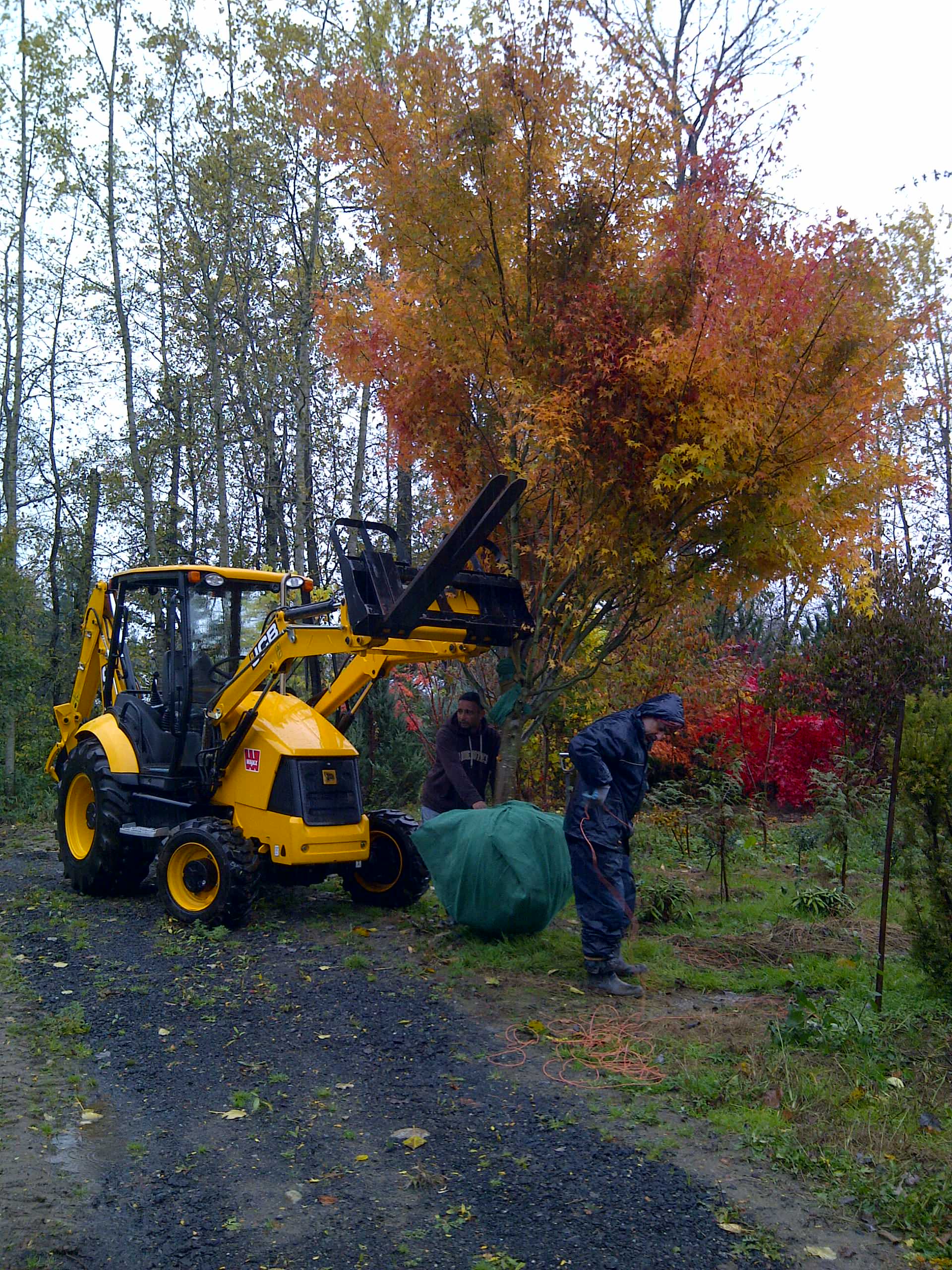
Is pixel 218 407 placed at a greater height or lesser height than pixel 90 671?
greater

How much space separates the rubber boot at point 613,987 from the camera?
6293 mm

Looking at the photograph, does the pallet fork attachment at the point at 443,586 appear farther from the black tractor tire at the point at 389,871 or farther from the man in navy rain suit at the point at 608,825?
the black tractor tire at the point at 389,871

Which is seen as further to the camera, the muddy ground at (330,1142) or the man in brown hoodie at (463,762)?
the man in brown hoodie at (463,762)

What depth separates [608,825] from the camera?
651 cm

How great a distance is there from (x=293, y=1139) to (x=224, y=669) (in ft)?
17.4

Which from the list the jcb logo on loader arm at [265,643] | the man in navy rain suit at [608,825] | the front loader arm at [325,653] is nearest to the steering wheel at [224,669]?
the front loader arm at [325,653]

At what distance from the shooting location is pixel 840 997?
231 inches

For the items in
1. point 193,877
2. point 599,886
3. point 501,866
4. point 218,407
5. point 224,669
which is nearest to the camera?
point 599,886

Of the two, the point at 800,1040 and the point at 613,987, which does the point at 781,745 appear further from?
the point at 800,1040

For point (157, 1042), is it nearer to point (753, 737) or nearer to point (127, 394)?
point (753, 737)

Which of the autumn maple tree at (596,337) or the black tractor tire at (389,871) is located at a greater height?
the autumn maple tree at (596,337)

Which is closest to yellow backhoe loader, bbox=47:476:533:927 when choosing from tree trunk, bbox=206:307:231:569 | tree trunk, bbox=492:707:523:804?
tree trunk, bbox=492:707:523:804

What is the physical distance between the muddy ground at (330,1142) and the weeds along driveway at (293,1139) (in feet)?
0.04

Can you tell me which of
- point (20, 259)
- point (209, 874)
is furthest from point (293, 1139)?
point (20, 259)
